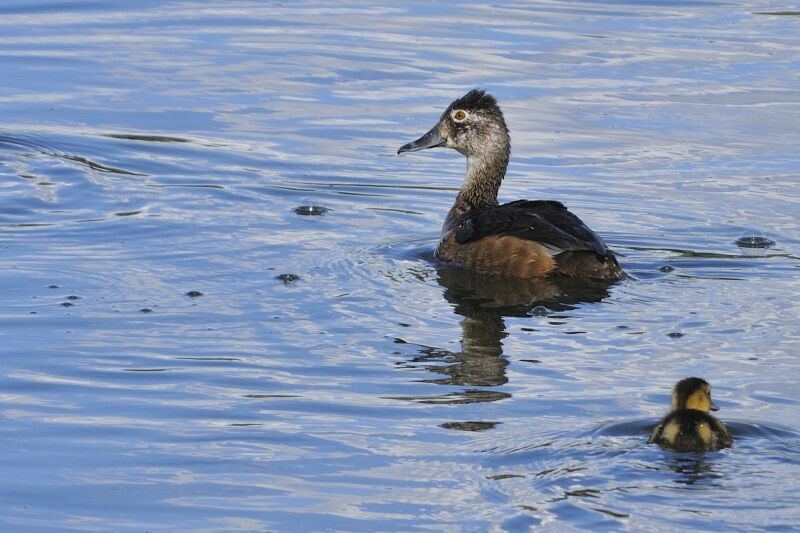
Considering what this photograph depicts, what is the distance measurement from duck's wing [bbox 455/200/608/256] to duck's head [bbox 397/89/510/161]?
1.28 meters

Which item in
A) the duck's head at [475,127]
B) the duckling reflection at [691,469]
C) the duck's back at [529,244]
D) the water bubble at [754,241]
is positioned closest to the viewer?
the duckling reflection at [691,469]

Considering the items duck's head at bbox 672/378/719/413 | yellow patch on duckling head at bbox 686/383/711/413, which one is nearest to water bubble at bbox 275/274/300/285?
duck's head at bbox 672/378/719/413

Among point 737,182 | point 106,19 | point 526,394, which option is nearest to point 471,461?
point 526,394

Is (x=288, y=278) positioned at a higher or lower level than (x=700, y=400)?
higher

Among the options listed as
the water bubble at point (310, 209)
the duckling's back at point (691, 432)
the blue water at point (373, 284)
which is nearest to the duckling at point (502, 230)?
the blue water at point (373, 284)

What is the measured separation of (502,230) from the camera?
12.5m

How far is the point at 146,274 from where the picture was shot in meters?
11.6

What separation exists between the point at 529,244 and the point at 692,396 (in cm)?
428

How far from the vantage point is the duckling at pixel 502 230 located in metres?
12.0

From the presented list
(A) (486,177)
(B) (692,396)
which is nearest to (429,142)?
(A) (486,177)

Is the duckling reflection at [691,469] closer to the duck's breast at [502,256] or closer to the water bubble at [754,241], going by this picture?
the duck's breast at [502,256]

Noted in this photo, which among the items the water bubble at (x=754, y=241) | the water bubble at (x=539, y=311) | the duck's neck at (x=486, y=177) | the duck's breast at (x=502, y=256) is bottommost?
the water bubble at (x=539, y=311)

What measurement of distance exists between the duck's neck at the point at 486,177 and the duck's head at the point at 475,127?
25 mm

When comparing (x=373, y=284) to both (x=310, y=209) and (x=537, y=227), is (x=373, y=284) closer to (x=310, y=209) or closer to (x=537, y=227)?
(x=537, y=227)
